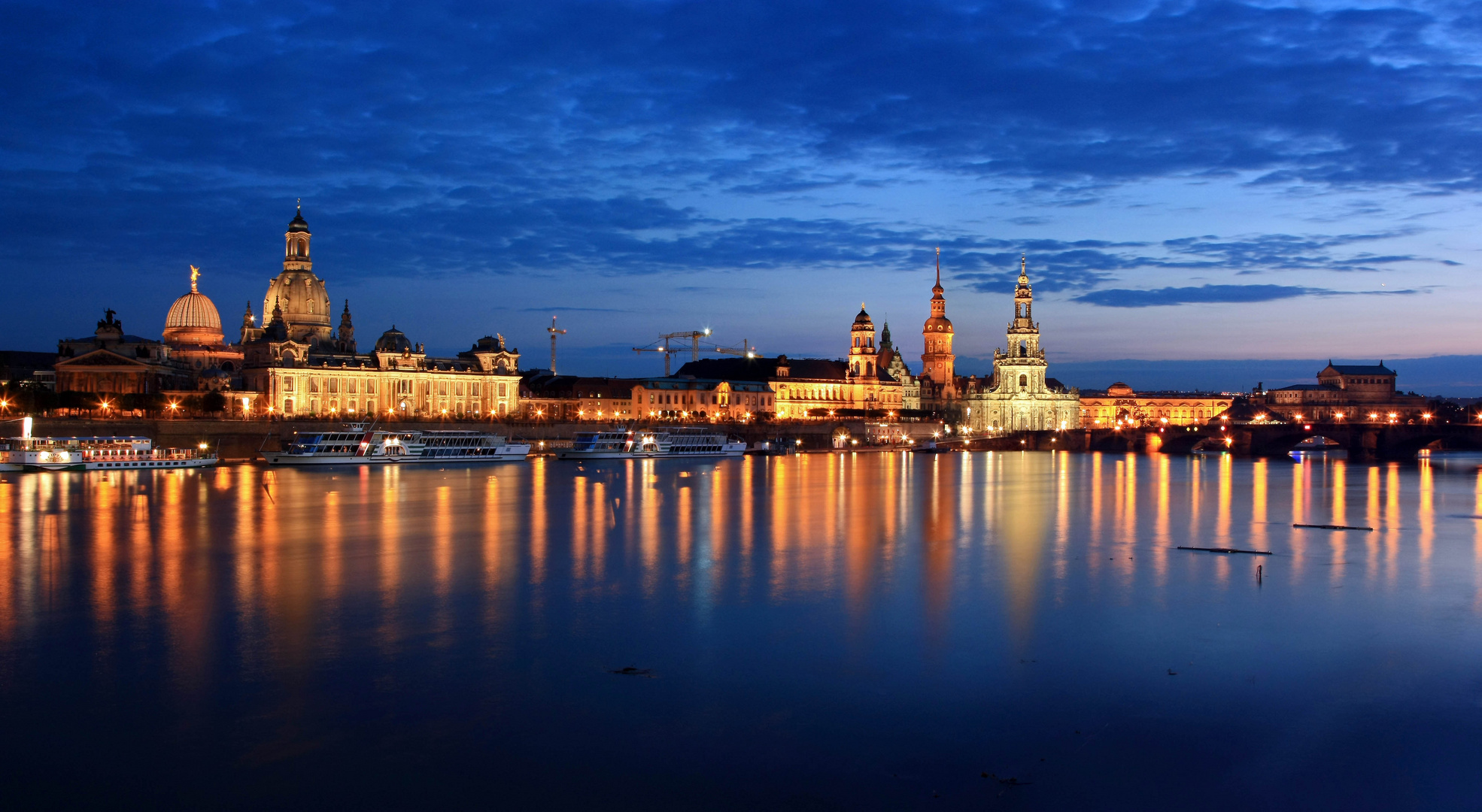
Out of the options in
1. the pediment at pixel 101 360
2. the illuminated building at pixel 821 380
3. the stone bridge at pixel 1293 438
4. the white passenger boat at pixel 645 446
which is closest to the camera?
the white passenger boat at pixel 645 446

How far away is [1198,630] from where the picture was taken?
18.7 m

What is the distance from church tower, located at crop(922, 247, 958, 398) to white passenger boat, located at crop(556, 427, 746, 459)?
7795 centimetres

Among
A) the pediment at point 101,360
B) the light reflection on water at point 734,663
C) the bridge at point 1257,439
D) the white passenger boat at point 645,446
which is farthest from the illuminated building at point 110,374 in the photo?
the bridge at point 1257,439

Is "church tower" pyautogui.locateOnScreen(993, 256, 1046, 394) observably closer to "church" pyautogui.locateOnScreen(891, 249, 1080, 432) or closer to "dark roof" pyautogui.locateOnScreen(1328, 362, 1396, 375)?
"church" pyautogui.locateOnScreen(891, 249, 1080, 432)

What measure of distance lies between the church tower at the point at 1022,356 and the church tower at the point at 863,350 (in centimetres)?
1642

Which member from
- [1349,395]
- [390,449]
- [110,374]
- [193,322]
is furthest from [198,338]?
[1349,395]

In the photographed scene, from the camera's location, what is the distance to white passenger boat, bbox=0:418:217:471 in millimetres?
62031

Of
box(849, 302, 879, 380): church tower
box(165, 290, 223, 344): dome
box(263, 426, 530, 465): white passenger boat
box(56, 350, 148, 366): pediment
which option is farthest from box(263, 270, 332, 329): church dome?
box(849, 302, 879, 380): church tower

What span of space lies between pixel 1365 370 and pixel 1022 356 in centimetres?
8197

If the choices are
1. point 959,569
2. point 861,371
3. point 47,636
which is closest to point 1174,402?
point 861,371

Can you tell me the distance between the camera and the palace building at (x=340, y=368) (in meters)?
99.2

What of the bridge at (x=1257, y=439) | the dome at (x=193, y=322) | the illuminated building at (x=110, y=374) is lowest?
the bridge at (x=1257, y=439)

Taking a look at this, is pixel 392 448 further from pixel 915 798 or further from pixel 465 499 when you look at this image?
pixel 915 798

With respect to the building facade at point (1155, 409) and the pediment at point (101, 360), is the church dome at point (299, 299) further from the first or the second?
the building facade at point (1155, 409)
